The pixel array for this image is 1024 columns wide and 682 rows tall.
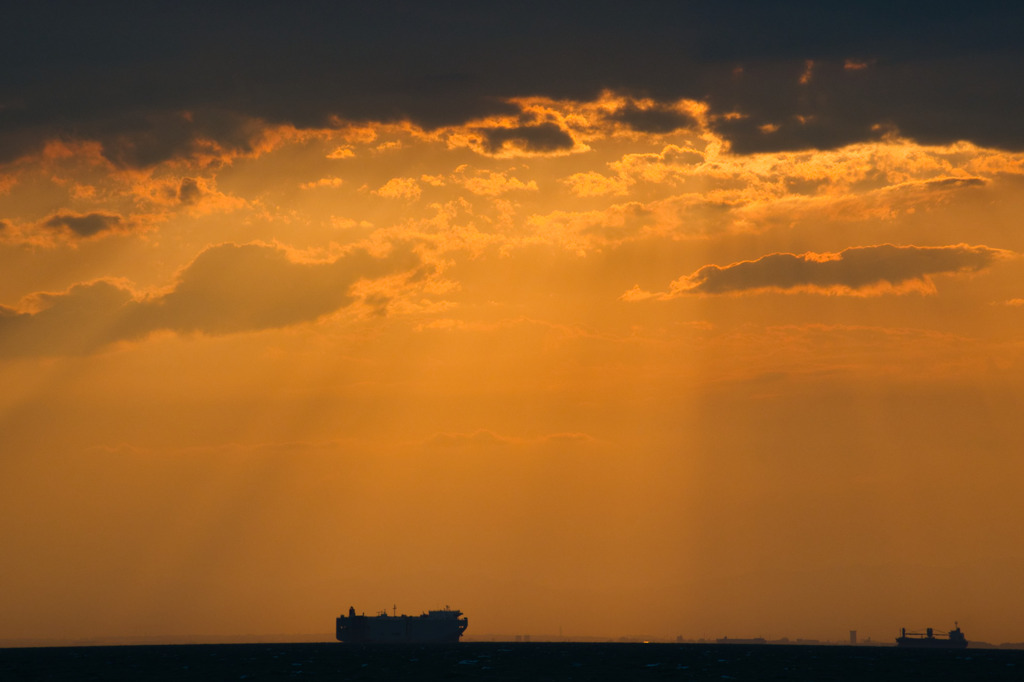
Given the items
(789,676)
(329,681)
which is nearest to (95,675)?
(329,681)

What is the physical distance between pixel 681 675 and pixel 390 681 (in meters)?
51.2

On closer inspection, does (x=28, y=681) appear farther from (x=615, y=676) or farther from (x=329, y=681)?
(x=615, y=676)

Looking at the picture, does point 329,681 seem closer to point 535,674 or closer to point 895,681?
point 535,674

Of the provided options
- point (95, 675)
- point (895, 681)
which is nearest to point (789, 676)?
point (895, 681)

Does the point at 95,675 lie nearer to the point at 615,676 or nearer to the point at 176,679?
the point at 176,679

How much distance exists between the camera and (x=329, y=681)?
6939 inches

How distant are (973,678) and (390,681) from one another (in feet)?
324

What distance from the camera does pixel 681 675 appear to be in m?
196

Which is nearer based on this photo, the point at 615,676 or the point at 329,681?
the point at 329,681

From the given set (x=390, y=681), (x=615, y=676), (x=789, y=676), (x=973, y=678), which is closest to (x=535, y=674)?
(x=615, y=676)

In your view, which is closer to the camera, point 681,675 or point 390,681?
point 390,681

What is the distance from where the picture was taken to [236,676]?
188 metres

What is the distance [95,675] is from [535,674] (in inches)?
2990

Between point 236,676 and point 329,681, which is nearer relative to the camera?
point 329,681
